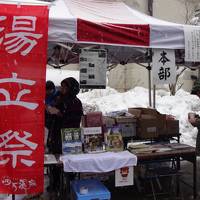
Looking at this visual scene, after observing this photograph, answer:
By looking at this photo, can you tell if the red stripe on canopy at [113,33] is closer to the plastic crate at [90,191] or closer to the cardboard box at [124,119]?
the cardboard box at [124,119]

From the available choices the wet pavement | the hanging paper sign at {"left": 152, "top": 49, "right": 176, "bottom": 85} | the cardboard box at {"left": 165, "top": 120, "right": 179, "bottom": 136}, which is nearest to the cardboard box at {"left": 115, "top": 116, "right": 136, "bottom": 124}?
the cardboard box at {"left": 165, "top": 120, "right": 179, "bottom": 136}

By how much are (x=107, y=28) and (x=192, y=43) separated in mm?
1404

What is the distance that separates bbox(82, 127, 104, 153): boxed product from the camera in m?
5.39

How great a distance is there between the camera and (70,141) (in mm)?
5301

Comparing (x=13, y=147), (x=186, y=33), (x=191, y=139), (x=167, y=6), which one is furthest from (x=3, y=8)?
(x=167, y=6)

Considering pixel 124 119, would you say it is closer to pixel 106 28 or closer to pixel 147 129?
pixel 147 129

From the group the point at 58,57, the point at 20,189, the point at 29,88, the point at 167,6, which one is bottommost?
the point at 20,189

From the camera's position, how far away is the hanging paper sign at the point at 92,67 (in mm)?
5594

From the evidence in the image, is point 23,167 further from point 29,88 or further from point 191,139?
point 191,139

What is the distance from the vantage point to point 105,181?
6.94 m

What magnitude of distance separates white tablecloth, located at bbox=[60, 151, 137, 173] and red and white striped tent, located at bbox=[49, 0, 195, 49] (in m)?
1.57

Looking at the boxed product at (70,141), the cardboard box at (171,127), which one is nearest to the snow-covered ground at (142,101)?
the cardboard box at (171,127)

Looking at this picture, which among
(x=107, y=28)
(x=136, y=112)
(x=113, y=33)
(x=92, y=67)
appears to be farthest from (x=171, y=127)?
(x=107, y=28)

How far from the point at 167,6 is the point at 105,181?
613 inches
